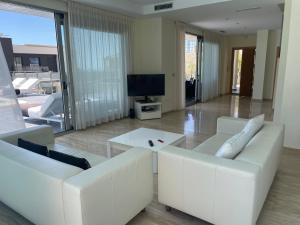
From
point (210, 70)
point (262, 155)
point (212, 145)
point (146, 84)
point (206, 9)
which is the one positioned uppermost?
point (206, 9)

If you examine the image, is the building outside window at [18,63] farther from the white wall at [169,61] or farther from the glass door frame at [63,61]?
the white wall at [169,61]

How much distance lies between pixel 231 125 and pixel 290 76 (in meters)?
1.45

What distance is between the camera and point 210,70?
27.5ft

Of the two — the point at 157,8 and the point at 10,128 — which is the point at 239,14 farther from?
the point at 10,128

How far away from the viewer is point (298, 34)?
3334 millimetres

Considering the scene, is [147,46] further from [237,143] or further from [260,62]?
[260,62]

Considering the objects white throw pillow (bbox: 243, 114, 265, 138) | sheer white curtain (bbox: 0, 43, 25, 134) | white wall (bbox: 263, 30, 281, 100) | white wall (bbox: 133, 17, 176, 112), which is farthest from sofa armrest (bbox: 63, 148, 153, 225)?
white wall (bbox: 263, 30, 281, 100)

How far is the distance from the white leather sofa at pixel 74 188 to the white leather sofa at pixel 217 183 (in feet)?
0.71

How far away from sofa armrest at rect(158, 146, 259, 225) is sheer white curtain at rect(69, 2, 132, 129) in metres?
3.27

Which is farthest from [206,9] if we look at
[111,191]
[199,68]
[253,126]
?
[111,191]

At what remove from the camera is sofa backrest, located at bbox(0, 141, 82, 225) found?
4.80 feet

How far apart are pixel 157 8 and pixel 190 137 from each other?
3.08 meters

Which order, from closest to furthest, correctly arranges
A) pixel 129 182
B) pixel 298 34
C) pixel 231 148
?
pixel 129 182 → pixel 231 148 → pixel 298 34

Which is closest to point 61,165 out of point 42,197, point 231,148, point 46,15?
point 42,197
